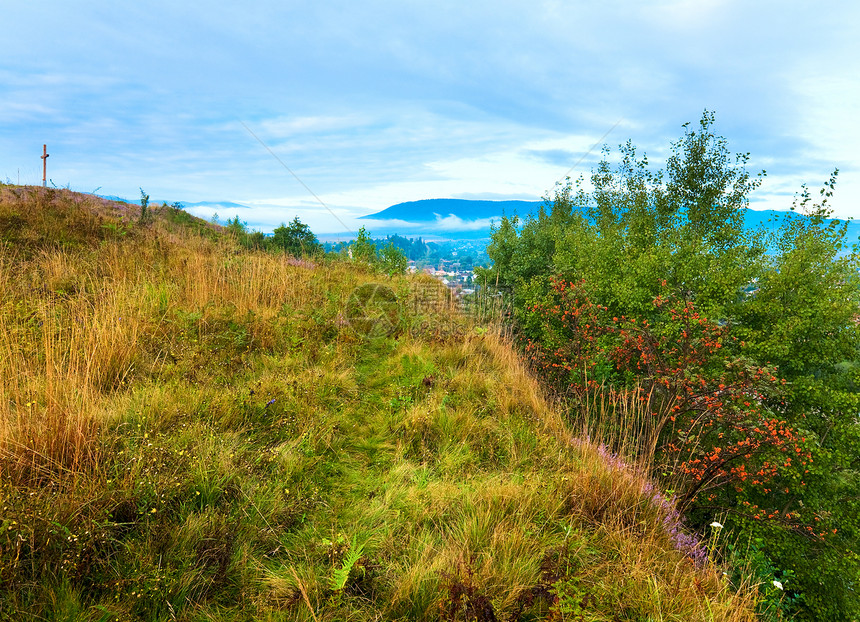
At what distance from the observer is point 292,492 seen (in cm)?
279

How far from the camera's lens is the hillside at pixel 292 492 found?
195 centimetres

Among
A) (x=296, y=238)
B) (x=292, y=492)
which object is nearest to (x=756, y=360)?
(x=292, y=492)

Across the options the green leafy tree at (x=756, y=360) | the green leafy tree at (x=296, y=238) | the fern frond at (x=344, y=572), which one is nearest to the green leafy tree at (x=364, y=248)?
the green leafy tree at (x=296, y=238)

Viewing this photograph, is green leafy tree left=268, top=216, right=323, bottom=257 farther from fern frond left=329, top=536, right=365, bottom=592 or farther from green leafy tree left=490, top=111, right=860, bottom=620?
fern frond left=329, top=536, right=365, bottom=592

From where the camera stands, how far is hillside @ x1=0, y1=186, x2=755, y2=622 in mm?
1947

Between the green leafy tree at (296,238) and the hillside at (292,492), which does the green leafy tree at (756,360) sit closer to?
the hillside at (292,492)

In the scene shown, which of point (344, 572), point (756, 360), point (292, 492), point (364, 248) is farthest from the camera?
point (364, 248)

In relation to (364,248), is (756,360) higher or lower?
lower

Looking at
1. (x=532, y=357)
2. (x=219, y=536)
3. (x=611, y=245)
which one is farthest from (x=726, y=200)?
(x=219, y=536)

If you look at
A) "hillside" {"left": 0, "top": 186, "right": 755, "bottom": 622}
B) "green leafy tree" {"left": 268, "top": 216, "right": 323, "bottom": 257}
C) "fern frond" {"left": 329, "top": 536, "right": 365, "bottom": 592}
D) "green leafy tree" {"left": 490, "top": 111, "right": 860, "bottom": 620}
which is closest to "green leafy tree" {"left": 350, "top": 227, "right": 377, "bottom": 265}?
"green leafy tree" {"left": 268, "top": 216, "right": 323, "bottom": 257}

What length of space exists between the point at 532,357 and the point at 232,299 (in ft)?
20.8

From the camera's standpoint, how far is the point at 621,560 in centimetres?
230

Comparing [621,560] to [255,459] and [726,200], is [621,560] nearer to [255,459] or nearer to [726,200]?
[255,459]

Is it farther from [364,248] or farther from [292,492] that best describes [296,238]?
[292,492]
